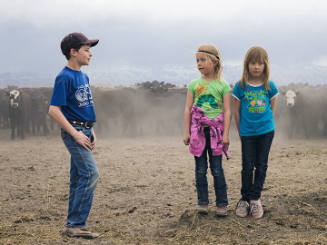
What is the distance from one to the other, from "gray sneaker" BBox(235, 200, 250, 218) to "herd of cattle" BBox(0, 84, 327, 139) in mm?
9881

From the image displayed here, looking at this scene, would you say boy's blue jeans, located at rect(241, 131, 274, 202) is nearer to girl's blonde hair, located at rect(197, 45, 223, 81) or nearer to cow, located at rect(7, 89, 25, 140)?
girl's blonde hair, located at rect(197, 45, 223, 81)

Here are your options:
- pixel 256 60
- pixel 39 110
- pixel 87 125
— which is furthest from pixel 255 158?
pixel 39 110

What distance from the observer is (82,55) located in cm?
336

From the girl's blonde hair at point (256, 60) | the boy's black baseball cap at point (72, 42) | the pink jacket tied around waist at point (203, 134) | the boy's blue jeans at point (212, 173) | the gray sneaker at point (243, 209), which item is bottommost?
the gray sneaker at point (243, 209)

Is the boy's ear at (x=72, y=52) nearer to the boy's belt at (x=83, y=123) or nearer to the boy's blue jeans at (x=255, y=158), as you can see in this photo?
the boy's belt at (x=83, y=123)

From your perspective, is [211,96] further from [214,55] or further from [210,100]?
[214,55]

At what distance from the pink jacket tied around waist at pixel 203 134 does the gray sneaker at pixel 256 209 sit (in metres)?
0.68

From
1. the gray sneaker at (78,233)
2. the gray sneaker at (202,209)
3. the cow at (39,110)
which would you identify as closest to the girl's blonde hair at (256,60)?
the gray sneaker at (202,209)

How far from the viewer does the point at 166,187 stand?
5773 mm

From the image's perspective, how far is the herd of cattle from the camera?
45.2 ft

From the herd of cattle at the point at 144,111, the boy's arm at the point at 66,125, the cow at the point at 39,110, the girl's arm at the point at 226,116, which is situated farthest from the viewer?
the cow at the point at 39,110

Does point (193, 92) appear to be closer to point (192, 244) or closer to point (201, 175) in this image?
point (201, 175)

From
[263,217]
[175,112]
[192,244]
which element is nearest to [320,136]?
[175,112]

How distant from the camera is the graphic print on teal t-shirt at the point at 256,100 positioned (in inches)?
151
